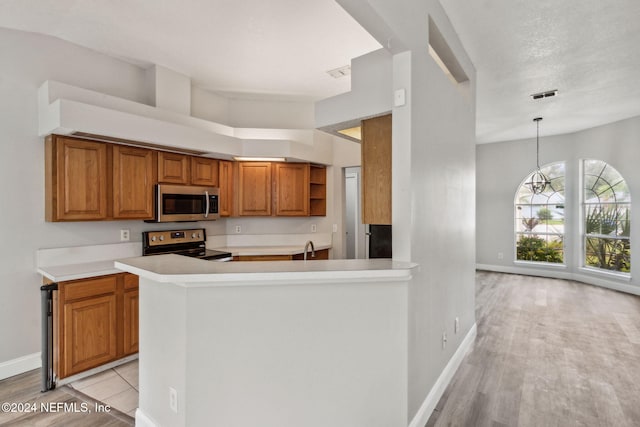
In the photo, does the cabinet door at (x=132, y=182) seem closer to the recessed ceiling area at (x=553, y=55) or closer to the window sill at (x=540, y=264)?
the recessed ceiling area at (x=553, y=55)

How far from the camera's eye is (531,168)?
21.9ft

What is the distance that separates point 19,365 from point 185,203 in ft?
6.51

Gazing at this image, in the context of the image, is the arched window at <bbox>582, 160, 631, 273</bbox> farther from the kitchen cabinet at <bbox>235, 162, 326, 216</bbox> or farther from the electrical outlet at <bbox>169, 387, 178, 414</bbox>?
the electrical outlet at <bbox>169, 387, 178, 414</bbox>

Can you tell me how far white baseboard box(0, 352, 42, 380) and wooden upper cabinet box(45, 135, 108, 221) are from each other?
1.24 meters

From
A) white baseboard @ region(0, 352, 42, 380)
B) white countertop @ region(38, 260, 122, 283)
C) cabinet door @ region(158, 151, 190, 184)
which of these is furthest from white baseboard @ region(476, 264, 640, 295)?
white baseboard @ region(0, 352, 42, 380)

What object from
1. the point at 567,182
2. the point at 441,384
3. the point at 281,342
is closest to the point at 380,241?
the point at 441,384

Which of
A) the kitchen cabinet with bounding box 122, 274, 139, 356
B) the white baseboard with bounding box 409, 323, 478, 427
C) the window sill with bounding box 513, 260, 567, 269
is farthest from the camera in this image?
the window sill with bounding box 513, 260, 567, 269

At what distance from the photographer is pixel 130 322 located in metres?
2.90

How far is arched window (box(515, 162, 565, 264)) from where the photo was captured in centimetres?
647

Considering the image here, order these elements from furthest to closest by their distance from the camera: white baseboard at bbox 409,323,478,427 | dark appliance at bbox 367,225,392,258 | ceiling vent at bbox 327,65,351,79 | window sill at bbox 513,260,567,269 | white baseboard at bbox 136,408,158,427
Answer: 1. window sill at bbox 513,260,567,269
2. ceiling vent at bbox 327,65,351,79
3. dark appliance at bbox 367,225,392,258
4. white baseboard at bbox 409,323,478,427
5. white baseboard at bbox 136,408,158,427

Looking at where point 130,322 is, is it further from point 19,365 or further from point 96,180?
point 96,180

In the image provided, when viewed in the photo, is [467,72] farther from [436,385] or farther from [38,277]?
[38,277]

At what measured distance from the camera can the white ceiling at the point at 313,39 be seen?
96.7 inches

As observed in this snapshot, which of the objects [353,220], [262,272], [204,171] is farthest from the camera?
[353,220]
